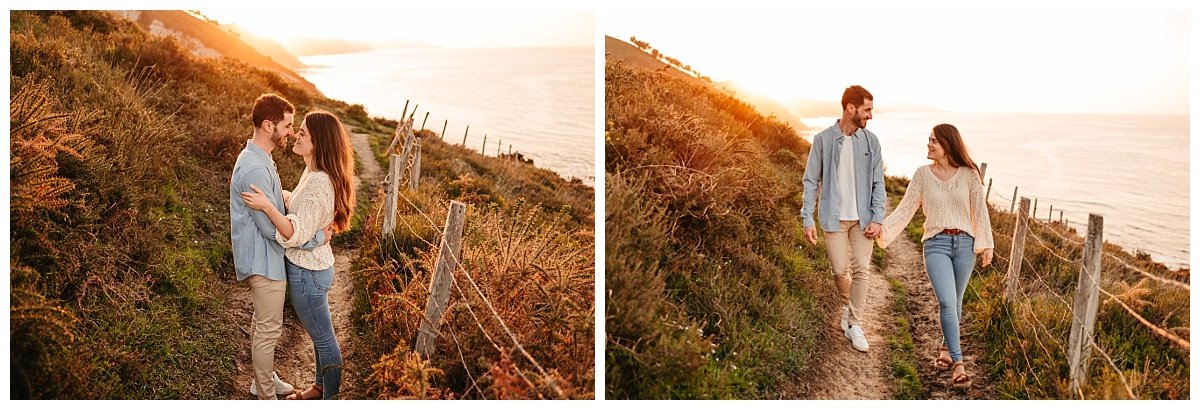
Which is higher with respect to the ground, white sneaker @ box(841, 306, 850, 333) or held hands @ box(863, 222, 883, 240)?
held hands @ box(863, 222, 883, 240)

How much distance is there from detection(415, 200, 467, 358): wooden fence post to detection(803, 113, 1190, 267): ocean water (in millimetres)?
1994

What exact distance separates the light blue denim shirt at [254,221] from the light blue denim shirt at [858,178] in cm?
255

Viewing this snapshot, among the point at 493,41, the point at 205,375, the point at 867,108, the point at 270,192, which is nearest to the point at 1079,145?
the point at 867,108

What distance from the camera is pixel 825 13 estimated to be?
3.43m

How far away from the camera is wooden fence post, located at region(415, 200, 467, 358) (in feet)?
9.96

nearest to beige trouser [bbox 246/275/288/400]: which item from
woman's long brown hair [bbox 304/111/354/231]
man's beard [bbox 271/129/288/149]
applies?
woman's long brown hair [bbox 304/111/354/231]

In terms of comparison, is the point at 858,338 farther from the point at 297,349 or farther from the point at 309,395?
the point at 297,349

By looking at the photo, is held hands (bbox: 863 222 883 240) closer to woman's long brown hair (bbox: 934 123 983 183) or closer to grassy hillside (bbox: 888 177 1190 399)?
woman's long brown hair (bbox: 934 123 983 183)

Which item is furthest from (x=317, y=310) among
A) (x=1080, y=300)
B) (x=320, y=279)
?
(x=1080, y=300)

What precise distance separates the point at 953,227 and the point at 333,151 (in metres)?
3.01

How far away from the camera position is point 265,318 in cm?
285

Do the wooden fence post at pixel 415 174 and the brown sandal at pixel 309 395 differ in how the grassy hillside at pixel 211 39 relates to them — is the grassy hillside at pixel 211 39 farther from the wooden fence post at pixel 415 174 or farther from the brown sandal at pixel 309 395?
the brown sandal at pixel 309 395

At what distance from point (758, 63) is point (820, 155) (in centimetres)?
66
